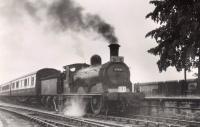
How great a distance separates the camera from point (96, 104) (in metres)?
16.6

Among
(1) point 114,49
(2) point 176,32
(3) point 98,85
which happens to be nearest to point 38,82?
(3) point 98,85

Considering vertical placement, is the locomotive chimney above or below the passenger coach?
above

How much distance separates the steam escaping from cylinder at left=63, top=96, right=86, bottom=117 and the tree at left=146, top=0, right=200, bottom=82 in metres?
4.92

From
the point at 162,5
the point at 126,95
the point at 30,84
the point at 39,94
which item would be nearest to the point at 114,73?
the point at 126,95

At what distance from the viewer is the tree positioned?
1608cm

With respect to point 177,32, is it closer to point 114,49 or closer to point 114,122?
Answer: point 114,49

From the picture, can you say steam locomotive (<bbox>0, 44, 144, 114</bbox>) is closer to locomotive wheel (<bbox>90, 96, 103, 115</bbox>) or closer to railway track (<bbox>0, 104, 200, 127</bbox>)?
locomotive wheel (<bbox>90, 96, 103, 115</bbox>)

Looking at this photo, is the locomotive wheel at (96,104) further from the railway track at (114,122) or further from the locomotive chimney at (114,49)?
the locomotive chimney at (114,49)

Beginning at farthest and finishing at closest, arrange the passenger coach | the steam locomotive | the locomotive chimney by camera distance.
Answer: the passenger coach
the locomotive chimney
the steam locomotive

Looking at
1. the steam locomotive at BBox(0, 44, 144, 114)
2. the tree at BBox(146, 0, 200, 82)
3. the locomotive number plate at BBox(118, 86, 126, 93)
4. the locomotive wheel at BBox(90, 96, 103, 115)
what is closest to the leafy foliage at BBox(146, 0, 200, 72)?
the tree at BBox(146, 0, 200, 82)

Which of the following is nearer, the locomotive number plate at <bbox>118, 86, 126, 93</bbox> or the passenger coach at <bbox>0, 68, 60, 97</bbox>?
the locomotive number plate at <bbox>118, 86, 126, 93</bbox>

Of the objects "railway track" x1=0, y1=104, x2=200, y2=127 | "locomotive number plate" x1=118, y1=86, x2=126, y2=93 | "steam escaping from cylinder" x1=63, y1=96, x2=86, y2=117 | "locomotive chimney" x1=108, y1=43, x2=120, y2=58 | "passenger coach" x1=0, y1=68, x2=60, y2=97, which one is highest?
"locomotive chimney" x1=108, y1=43, x2=120, y2=58

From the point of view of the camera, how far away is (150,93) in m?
25.4

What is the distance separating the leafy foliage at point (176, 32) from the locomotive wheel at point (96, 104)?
437cm
